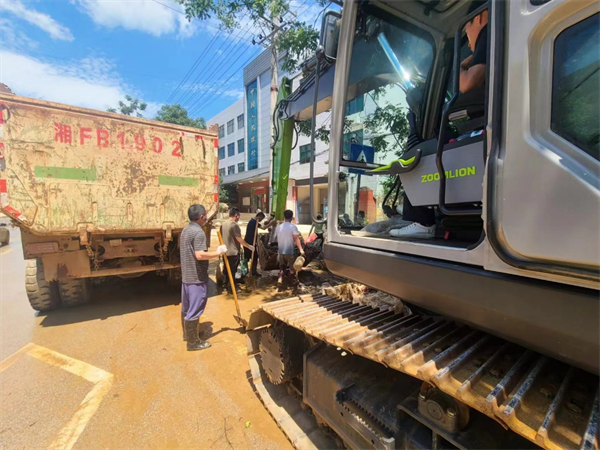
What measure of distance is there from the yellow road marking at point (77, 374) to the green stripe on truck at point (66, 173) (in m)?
2.25

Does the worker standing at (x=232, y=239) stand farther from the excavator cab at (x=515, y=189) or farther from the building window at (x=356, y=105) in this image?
the excavator cab at (x=515, y=189)

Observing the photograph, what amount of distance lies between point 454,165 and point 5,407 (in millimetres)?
4142

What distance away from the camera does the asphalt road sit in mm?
2354

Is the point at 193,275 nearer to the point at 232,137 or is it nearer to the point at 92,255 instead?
the point at 92,255

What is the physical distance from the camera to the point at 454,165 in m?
1.44

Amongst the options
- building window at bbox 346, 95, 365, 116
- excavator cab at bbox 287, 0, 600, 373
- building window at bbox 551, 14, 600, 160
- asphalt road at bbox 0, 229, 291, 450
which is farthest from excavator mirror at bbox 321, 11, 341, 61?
asphalt road at bbox 0, 229, 291, 450

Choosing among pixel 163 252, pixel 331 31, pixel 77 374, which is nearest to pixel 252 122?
pixel 163 252

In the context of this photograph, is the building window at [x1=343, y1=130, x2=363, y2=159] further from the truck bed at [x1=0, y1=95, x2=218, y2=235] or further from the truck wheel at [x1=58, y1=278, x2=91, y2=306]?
the truck wheel at [x1=58, y1=278, x2=91, y2=306]

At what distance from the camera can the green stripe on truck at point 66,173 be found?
392 cm

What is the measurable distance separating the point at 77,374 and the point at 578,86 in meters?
4.50

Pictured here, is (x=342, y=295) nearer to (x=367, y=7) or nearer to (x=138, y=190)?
(x=367, y=7)

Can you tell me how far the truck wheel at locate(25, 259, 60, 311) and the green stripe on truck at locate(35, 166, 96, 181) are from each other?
5.06 feet

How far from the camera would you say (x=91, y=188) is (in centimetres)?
423

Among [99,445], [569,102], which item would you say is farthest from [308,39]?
[99,445]
